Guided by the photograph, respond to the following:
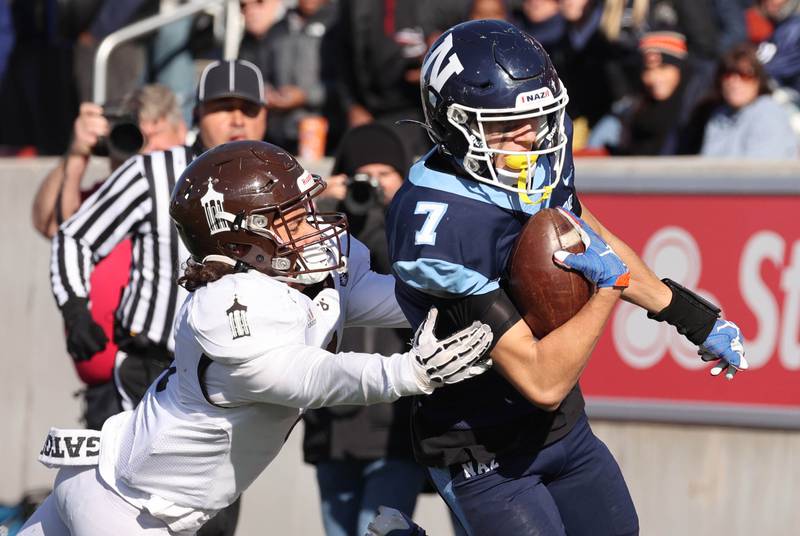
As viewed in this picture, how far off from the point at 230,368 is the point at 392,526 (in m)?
0.72

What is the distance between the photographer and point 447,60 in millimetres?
3488

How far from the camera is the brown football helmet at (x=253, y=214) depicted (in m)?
3.44

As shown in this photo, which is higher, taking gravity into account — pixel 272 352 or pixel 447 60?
pixel 447 60

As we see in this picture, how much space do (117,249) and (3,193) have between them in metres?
1.96

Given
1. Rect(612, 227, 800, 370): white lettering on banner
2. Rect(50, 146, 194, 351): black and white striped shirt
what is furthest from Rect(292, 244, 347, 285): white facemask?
Rect(612, 227, 800, 370): white lettering on banner

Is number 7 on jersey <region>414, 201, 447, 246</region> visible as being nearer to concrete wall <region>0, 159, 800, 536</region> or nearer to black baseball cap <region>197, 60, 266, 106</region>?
black baseball cap <region>197, 60, 266, 106</region>

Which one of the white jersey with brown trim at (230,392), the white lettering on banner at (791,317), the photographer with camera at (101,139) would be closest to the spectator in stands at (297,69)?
the photographer with camera at (101,139)

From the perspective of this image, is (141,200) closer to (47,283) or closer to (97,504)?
(97,504)

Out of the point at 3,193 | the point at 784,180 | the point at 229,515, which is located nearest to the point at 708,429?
the point at 784,180

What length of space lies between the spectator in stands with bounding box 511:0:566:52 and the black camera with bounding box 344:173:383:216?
223 cm

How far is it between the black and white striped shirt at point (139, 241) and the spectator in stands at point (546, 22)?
105 inches

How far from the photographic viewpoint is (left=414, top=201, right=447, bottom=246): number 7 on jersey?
3.34 meters

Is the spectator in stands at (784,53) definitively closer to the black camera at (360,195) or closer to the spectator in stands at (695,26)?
the spectator in stands at (695,26)

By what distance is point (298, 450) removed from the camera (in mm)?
6332
